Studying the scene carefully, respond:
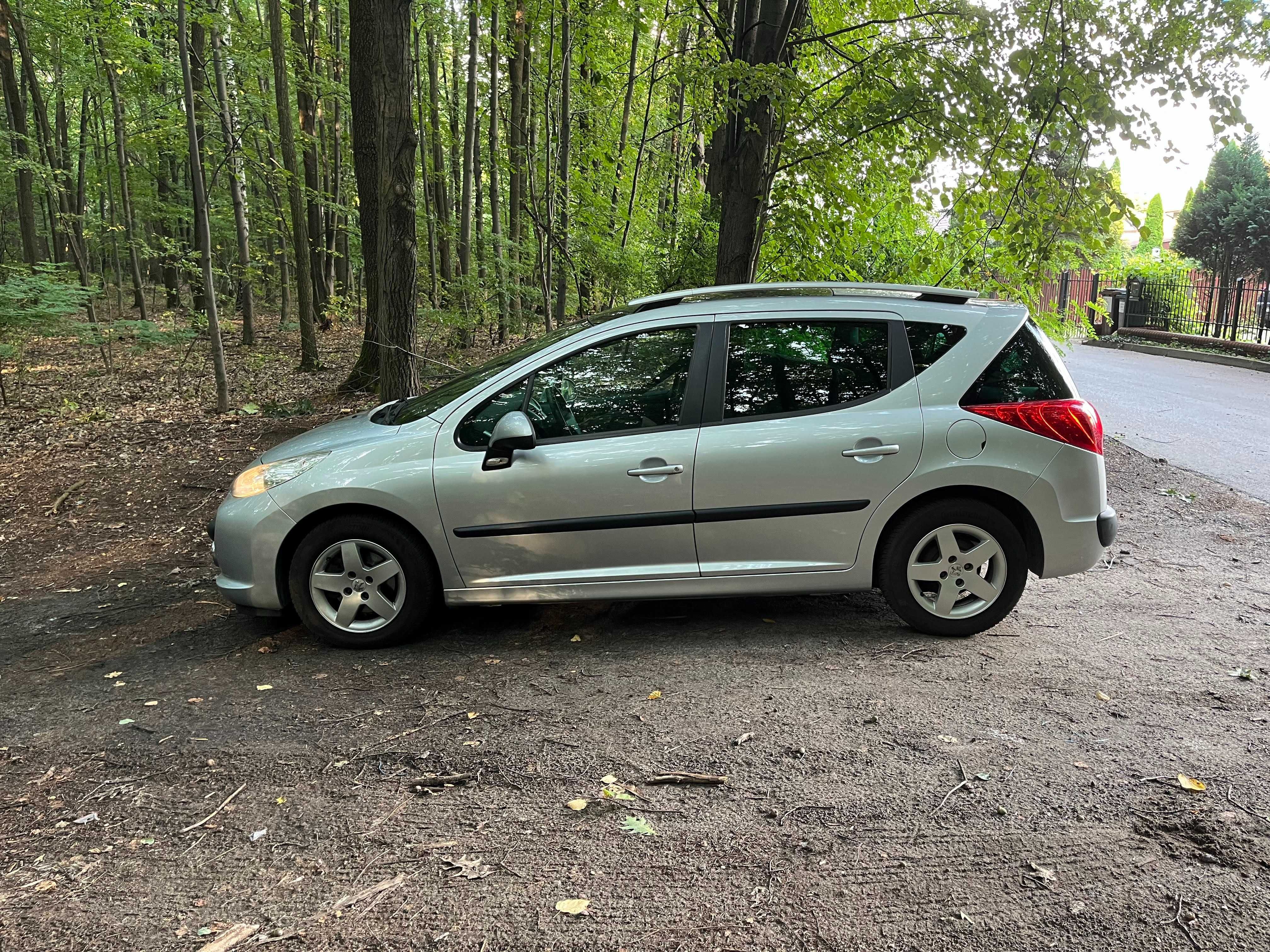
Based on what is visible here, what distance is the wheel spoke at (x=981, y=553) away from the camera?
437 cm

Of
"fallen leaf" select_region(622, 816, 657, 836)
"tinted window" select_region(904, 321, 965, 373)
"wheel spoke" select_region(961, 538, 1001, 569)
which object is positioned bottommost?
"fallen leaf" select_region(622, 816, 657, 836)

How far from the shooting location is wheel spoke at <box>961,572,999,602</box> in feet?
14.5

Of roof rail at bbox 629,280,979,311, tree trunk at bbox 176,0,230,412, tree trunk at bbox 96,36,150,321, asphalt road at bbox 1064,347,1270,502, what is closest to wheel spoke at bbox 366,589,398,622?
roof rail at bbox 629,280,979,311

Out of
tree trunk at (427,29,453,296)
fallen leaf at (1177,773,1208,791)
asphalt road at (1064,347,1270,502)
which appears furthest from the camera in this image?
tree trunk at (427,29,453,296)

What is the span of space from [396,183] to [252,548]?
406 cm

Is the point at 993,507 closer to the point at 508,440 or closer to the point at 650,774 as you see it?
the point at 650,774

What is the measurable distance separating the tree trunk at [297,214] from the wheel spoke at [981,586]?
1151 cm

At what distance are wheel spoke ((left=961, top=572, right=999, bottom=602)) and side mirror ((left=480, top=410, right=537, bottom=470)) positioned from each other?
92.7 inches

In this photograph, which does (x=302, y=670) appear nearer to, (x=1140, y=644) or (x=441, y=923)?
(x=441, y=923)

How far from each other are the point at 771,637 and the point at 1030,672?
1.26 metres

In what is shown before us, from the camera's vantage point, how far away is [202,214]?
933 centimetres

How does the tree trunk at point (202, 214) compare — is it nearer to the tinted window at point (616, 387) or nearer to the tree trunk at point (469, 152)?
the tree trunk at point (469, 152)

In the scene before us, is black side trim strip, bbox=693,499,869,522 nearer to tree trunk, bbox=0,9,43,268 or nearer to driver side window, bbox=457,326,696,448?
driver side window, bbox=457,326,696,448

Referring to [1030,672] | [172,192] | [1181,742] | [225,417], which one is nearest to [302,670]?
[1030,672]
